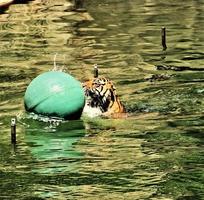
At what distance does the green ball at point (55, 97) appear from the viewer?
15477 mm

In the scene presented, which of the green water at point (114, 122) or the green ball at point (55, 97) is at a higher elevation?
the green ball at point (55, 97)

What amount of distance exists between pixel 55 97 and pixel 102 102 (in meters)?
1.68

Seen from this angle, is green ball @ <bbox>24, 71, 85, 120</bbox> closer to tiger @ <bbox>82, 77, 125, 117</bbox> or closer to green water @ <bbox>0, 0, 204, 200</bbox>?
green water @ <bbox>0, 0, 204, 200</bbox>

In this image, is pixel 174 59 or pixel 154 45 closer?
pixel 174 59

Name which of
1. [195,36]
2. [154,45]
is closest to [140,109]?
[154,45]

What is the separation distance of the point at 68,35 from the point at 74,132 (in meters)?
15.9

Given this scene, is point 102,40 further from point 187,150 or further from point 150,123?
point 187,150

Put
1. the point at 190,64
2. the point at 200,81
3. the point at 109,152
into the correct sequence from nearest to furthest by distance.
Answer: the point at 109,152
the point at 200,81
the point at 190,64

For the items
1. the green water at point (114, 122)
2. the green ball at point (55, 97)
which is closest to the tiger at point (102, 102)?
the green water at point (114, 122)

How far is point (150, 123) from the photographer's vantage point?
52.4ft

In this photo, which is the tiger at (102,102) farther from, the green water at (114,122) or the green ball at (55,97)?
the green ball at (55,97)

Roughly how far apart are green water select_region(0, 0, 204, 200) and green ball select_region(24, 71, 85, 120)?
12.2 inches

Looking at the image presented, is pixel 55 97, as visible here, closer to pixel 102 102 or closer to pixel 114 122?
pixel 114 122

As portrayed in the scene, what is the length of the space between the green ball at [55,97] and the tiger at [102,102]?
91cm
